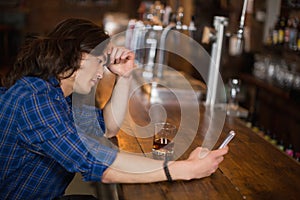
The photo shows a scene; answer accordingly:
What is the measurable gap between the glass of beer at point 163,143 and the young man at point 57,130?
0.16 meters

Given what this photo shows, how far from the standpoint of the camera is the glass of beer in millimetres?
1490

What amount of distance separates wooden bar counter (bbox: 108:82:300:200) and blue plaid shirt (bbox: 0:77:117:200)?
0.16 metres

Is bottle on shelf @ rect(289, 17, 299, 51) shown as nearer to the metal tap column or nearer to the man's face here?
the metal tap column

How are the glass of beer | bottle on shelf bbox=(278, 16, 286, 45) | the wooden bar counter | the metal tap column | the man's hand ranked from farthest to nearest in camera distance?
1. bottle on shelf bbox=(278, 16, 286, 45)
2. the metal tap column
3. the man's hand
4. the glass of beer
5. the wooden bar counter

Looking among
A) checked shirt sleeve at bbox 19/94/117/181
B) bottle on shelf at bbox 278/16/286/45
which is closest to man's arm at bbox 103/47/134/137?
checked shirt sleeve at bbox 19/94/117/181

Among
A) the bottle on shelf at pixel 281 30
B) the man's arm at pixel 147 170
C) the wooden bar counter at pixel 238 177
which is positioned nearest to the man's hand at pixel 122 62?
the wooden bar counter at pixel 238 177

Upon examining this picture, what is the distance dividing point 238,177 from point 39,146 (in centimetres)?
66

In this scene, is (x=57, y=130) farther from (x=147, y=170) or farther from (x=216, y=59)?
(x=216, y=59)

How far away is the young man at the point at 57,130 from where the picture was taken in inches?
50.4

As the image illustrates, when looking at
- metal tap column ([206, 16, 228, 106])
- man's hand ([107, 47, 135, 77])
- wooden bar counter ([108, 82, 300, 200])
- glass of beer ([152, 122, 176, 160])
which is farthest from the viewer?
metal tap column ([206, 16, 228, 106])

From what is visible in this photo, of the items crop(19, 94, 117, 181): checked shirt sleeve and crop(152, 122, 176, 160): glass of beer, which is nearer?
crop(19, 94, 117, 181): checked shirt sleeve

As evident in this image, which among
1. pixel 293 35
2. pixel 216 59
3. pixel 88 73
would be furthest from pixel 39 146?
pixel 293 35

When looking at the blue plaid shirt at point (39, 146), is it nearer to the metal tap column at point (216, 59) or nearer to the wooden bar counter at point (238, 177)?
the wooden bar counter at point (238, 177)

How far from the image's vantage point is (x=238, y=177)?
1.40m
